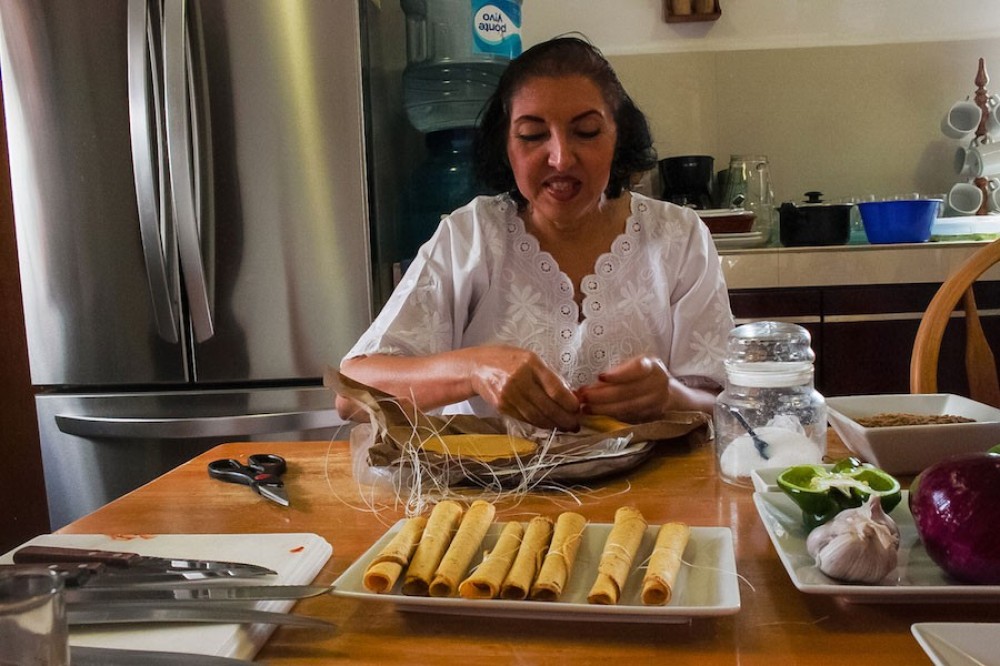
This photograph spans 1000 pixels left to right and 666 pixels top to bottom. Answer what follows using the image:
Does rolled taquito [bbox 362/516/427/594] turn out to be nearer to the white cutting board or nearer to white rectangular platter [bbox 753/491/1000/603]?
the white cutting board

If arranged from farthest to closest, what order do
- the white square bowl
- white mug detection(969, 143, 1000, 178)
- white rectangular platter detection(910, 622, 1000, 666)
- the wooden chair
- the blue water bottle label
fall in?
white mug detection(969, 143, 1000, 178) → the blue water bottle label → the wooden chair → the white square bowl → white rectangular platter detection(910, 622, 1000, 666)

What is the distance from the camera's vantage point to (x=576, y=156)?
1.29m

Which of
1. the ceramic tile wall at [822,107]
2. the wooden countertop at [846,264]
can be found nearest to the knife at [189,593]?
the wooden countertop at [846,264]

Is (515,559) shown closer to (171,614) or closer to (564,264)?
(171,614)

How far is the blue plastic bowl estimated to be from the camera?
2084 mm

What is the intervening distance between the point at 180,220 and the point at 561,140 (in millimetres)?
1010

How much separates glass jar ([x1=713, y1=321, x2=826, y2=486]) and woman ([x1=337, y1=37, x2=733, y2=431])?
0.39 metres

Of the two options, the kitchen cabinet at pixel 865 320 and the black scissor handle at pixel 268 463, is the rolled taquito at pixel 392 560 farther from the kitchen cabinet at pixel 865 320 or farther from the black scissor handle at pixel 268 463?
the kitchen cabinet at pixel 865 320

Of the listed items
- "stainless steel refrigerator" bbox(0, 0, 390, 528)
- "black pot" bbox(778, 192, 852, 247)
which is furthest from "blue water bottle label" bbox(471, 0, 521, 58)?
"black pot" bbox(778, 192, 852, 247)

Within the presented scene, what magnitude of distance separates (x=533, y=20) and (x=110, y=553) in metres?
2.42

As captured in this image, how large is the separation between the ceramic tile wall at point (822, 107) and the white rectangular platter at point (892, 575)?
221 cm

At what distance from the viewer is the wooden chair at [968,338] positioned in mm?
1229

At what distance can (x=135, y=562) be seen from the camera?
56 cm

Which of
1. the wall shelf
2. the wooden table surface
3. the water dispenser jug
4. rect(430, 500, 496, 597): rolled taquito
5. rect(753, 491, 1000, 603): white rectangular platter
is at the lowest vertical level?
the wooden table surface
